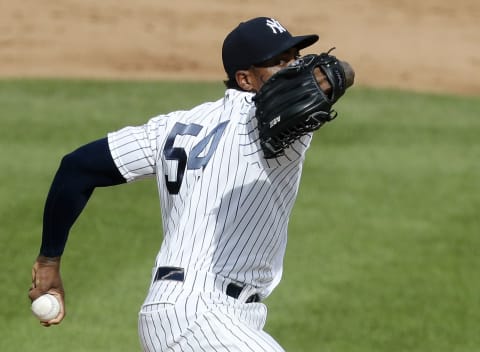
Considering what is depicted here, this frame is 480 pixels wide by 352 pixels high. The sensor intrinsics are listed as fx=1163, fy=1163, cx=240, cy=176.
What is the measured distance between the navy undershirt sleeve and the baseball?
30cm

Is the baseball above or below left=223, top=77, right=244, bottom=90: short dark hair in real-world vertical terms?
below

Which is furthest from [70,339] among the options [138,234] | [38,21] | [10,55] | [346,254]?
[38,21]

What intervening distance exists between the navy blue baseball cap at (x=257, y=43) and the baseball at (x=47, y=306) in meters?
1.14

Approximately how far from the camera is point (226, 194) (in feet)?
13.4

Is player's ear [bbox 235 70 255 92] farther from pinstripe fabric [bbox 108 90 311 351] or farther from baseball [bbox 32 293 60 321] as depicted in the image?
baseball [bbox 32 293 60 321]

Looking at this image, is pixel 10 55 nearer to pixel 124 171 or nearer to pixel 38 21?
pixel 38 21

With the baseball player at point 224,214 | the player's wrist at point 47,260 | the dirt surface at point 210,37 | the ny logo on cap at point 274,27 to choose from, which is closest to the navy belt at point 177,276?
the baseball player at point 224,214

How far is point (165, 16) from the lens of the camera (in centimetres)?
1778

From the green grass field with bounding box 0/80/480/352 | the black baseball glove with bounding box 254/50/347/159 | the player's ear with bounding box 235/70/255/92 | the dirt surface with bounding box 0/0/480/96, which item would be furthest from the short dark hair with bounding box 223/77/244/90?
the dirt surface with bounding box 0/0/480/96

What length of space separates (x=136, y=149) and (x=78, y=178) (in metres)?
0.26

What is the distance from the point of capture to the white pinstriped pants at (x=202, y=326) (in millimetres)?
3930

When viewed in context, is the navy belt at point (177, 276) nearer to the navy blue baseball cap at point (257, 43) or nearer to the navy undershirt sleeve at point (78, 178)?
the navy undershirt sleeve at point (78, 178)

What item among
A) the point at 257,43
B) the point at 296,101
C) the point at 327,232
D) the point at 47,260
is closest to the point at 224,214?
the point at 296,101

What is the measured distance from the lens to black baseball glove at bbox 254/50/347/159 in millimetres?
3859
